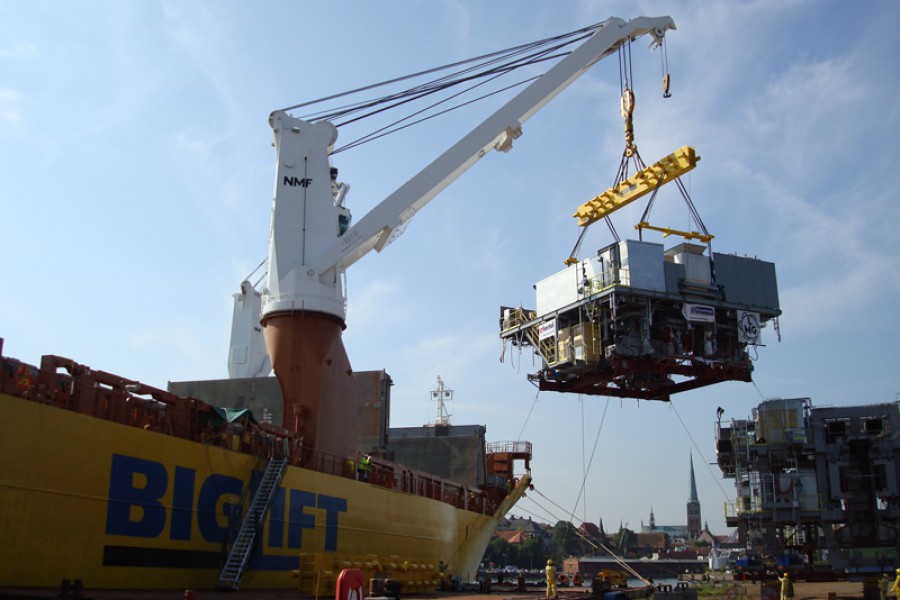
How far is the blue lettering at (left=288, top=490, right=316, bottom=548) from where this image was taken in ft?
80.8

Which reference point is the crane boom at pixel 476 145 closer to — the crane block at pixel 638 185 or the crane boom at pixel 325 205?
the crane boom at pixel 325 205

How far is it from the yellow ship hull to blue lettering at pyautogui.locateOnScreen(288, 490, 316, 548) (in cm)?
3

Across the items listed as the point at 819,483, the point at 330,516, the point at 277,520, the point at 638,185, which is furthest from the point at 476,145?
the point at 819,483

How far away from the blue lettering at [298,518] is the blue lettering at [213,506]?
203 centimetres

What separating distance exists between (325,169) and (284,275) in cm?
441

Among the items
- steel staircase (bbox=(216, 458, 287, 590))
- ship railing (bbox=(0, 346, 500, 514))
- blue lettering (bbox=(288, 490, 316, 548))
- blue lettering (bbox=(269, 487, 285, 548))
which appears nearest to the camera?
ship railing (bbox=(0, 346, 500, 514))

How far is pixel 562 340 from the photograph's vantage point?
31.2 meters

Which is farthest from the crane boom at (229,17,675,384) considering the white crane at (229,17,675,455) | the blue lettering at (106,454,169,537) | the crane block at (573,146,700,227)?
the blue lettering at (106,454,169,537)

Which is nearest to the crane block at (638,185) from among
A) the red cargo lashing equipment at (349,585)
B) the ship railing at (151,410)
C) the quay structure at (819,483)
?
the ship railing at (151,410)

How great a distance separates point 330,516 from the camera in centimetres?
2688

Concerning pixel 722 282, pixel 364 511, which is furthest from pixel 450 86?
pixel 364 511

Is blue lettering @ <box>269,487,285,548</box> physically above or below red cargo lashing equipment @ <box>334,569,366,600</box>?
above

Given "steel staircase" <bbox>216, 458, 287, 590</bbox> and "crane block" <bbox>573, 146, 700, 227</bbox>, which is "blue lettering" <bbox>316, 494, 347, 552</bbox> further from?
"crane block" <bbox>573, 146, 700, 227</bbox>

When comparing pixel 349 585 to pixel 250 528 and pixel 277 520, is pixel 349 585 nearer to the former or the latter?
pixel 250 528
